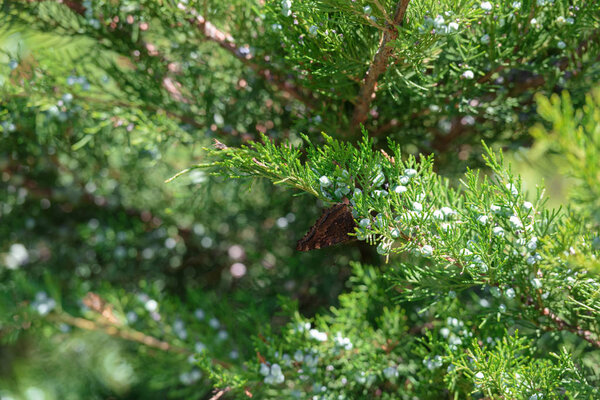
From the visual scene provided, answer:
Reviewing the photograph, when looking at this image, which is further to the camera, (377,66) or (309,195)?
(309,195)

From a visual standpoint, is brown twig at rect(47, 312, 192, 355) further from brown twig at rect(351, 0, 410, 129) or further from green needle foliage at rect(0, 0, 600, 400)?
brown twig at rect(351, 0, 410, 129)

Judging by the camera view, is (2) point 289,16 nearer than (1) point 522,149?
Yes

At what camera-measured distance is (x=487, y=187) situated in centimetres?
43

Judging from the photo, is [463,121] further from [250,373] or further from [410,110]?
[250,373]

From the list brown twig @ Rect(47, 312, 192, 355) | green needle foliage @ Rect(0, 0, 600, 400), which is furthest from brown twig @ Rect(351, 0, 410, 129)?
brown twig @ Rect(47, 312, 192, 355)

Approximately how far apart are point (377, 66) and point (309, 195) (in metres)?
0.31

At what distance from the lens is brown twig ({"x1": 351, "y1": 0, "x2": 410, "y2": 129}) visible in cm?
43

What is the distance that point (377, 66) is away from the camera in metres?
0.48

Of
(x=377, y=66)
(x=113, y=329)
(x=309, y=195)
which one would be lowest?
(x=113, y=329)

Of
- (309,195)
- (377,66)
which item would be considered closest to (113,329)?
(309,195)

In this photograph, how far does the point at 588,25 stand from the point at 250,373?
0.58 metres

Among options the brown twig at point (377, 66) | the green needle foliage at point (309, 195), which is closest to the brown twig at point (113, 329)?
the green needle foliage at point (309, 195)

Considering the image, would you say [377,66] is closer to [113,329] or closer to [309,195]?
[309,195]

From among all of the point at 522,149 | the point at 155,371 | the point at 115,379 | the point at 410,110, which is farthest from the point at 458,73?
the point at 115,379
